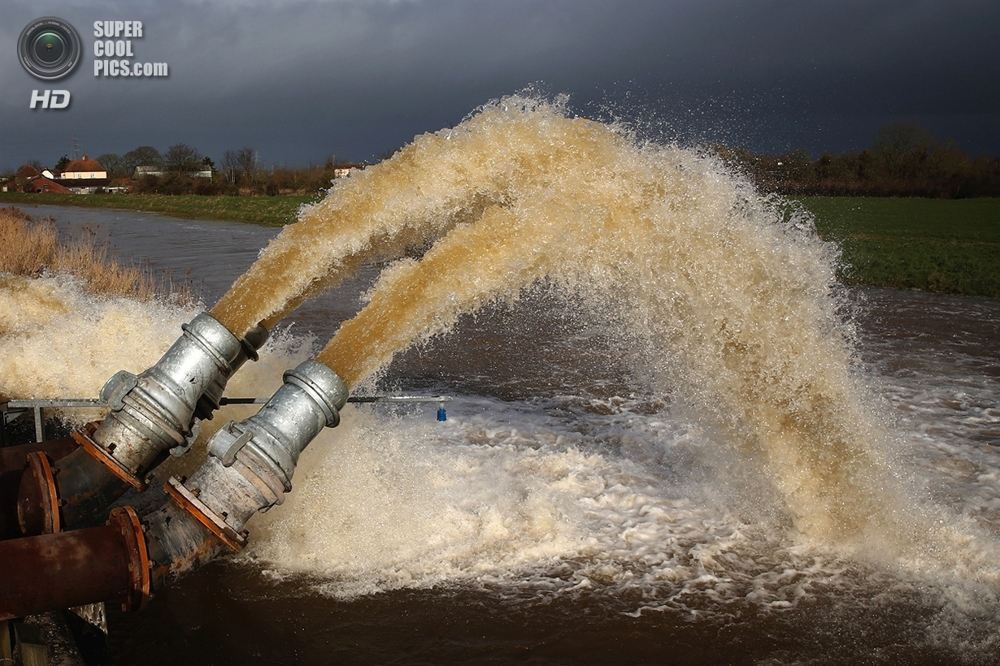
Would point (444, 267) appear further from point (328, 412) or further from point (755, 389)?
point (755, 389)

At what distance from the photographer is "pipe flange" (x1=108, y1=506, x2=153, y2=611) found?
12.5ft

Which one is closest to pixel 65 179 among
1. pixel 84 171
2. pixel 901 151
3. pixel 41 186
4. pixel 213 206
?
pixel 84 171

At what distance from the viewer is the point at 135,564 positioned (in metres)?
3.82

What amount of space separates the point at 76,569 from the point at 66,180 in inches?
4959

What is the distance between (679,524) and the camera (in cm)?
649

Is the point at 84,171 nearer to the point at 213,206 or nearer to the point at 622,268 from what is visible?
the point at 213,206

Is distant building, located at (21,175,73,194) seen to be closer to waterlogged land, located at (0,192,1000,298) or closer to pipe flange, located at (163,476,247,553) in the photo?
waterlogged land, located at (0,192,1000,298)

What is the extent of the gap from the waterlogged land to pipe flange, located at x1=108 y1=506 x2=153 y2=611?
5.12m

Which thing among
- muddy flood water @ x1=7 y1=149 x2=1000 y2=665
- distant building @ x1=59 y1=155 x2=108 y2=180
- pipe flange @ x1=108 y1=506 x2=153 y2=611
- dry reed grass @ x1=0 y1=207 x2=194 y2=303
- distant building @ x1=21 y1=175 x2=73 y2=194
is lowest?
muddy flood water @ x1=7 y1=149 x2=1000 y2=665

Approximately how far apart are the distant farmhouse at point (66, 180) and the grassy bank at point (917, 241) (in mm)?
81741

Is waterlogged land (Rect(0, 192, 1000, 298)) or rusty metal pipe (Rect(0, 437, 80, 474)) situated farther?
waterlogged land (Rect(0, 192, 1000, 298))

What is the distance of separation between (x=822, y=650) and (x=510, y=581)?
2.00 m

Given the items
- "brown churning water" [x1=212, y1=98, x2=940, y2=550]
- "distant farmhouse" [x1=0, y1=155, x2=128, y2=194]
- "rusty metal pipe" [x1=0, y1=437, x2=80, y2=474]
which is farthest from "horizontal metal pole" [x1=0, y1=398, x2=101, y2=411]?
"distant farmhouse" [x1=0, y1=155, x2=128, y2=194]

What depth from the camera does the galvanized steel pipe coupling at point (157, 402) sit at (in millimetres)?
4523
